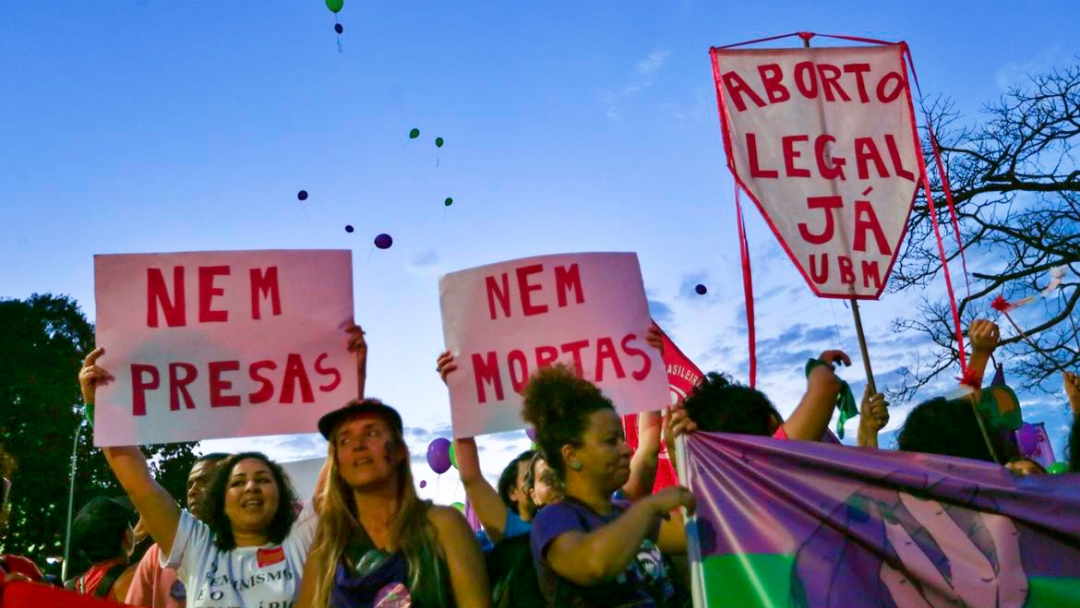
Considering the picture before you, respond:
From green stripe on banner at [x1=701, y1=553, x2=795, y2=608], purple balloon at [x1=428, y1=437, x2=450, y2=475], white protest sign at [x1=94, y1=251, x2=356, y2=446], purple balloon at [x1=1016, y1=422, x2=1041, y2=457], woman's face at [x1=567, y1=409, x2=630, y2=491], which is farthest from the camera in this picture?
purple balloon at [x1=428, y1=437, x2=450, y2=475]

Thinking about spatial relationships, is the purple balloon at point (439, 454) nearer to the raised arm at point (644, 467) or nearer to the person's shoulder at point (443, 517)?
the raised arm at point (644, 467)

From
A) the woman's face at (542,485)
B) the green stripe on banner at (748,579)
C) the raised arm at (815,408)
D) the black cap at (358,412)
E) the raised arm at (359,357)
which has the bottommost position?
the green stripe on banner at (748,579)

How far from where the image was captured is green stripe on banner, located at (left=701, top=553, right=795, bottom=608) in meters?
2.90

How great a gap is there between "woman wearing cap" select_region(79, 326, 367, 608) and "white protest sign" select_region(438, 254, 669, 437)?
80 centimetres

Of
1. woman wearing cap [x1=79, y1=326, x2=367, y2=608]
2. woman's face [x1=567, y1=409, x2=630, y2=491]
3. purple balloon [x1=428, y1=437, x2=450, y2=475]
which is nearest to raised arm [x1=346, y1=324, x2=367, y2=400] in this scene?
woman wearing cap [x1=79, y1=326, x2=367, y2=608]

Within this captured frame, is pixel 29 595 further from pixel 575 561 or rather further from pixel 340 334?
pixel 575 561

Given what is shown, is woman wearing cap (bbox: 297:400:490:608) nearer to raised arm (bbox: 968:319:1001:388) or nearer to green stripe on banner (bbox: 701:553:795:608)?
green stripe on banner (bbox: 701:553:795:608)

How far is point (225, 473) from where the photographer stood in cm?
407

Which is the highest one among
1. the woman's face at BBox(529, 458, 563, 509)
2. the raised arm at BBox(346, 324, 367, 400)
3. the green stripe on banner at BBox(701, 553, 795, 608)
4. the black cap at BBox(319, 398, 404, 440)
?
the raised arm at BBox(346, 324, 367, 400)

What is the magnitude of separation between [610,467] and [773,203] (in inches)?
84.7

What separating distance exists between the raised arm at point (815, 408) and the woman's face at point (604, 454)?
810 millimetres

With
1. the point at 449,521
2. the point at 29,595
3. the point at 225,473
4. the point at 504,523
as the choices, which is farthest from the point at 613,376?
the point at 29,595

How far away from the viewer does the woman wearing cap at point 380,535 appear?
3.10 metres

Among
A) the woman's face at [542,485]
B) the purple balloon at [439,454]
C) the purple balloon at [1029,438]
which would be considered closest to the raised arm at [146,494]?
the woman's face at [542,485]
